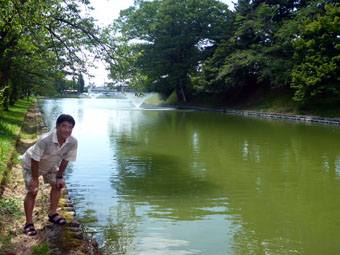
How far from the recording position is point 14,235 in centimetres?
411

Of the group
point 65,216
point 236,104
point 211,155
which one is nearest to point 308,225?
point 65,216

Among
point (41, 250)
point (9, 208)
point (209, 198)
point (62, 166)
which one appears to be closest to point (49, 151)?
point (62, 166)

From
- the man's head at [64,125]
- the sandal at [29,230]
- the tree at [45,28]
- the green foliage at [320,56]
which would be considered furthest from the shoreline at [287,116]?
the sandal at [29,230]

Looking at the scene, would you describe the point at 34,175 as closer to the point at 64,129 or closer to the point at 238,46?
the point at 64,129

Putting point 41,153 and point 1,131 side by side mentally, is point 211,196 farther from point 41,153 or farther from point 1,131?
point 1,131

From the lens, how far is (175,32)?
143ft

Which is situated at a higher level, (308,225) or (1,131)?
(1,131)

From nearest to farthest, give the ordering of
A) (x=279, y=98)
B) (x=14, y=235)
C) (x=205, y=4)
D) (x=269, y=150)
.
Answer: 1. (x=14, y=235)
2. (x=269, y=150)
3. (x=279, y=98)
4. (x=205, y=4)

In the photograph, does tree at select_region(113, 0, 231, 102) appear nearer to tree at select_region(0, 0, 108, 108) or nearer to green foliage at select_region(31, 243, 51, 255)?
tree at select_region(0, 0, 108, 108)

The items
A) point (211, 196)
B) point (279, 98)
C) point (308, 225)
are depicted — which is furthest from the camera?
point (279, 98)

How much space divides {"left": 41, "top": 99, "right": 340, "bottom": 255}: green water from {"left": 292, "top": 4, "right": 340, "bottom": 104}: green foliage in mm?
11778

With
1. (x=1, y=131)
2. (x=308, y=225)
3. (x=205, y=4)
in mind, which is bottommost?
(x=308, y=225)

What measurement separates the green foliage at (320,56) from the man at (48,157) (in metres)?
21.6

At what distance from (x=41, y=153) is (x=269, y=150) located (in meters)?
9.48
